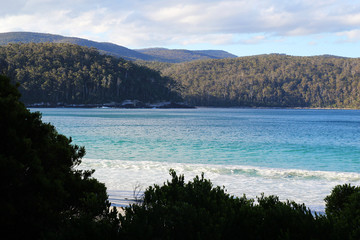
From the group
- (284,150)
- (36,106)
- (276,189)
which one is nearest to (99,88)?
(36,106)

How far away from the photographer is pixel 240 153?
22969mm

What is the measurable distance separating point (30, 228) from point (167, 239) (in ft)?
4.64

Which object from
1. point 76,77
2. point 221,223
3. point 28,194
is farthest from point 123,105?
point 221,223

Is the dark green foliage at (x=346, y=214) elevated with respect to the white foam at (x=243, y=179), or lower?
elevated

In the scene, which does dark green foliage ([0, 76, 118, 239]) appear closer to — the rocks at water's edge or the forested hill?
the forested hill

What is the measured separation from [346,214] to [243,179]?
9.02 metres

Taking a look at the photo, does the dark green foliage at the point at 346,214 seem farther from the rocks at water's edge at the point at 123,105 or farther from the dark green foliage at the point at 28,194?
the rocks at water's edge at the point at 123,105

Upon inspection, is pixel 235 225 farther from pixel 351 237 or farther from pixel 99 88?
pixel 99 88

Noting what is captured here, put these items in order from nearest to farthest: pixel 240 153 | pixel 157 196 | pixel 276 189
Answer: pixel 157 196, pixel 276 189, pixel 240 153

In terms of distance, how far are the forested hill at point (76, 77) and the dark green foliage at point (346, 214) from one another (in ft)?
501

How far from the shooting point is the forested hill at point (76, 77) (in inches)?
5979

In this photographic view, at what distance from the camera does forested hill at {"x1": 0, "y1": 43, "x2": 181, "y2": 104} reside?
152 metres

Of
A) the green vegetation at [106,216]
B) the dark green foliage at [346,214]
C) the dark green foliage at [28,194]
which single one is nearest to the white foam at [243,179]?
the dark green foliage at [346,214]

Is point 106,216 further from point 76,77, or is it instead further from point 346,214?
point 76,77
